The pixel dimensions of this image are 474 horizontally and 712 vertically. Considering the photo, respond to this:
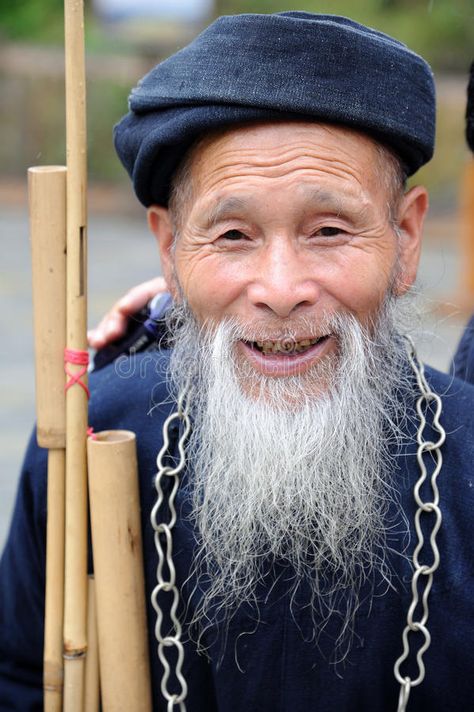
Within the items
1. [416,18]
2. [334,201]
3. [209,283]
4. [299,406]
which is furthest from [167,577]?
[416,18]

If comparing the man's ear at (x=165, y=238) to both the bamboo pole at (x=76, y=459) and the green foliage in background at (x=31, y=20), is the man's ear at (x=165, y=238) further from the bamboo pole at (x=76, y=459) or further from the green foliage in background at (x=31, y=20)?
the green foliage in background at (x=31, y=20)

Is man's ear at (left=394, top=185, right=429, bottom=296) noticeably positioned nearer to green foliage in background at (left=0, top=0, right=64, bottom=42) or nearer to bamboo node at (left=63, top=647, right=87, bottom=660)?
bamboo node at (left=63, top=647, right=87, bottom=660)

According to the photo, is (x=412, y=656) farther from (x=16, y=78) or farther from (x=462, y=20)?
(x=16, y=78)

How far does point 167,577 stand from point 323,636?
1.09 ft

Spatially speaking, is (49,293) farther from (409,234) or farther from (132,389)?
(409,234)

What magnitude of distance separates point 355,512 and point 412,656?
29 cm

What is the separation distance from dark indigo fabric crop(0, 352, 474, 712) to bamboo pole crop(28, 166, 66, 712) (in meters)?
0.20

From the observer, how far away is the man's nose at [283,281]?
2.12 metres

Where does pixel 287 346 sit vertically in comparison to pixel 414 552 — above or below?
above

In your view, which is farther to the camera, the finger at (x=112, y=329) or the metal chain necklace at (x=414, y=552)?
the finger at (x=112, y=329)

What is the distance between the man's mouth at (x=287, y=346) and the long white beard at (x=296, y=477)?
3 cm

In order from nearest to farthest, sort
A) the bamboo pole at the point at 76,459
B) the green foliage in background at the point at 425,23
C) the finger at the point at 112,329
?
the bamboo pole at the point at 76,459
the finger at the point at 112,329
the green foliage in background at the point at 425,23

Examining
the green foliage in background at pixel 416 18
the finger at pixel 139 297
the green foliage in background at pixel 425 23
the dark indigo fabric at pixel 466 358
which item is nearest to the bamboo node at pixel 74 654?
the finger at pixel 139 297

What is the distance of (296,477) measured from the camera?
227 centimetres
